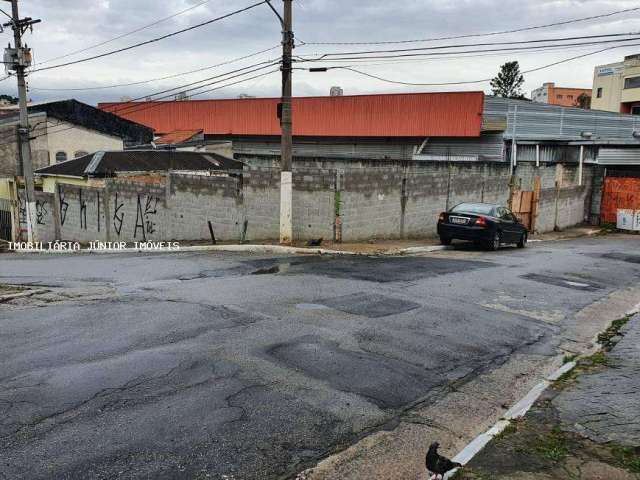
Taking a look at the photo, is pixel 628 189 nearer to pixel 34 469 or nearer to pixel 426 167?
pixel 426 167

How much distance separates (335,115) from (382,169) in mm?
22138

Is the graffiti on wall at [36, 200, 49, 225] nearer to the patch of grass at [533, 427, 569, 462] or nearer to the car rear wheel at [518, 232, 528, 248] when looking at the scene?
the car rear wheel at [518, 232, 528, 248]

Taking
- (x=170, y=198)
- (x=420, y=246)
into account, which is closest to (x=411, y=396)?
(x=420, y=246)

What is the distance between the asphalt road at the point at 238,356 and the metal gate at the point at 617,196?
790 inches

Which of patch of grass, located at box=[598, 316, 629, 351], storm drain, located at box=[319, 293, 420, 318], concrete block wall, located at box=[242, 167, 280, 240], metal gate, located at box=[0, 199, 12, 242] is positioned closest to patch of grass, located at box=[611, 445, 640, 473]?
patch of grass, located at box=[598, 316, 629, 351]

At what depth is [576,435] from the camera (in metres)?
5.00

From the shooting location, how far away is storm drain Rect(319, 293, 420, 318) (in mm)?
8865

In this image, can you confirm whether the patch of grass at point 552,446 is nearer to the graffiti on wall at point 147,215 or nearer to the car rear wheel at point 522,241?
the car rear wheel at point 522,241

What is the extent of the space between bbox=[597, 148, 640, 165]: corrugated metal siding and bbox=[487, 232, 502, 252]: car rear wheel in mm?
17312

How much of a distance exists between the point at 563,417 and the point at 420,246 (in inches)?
519

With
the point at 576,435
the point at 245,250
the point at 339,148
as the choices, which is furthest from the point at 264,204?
the point at 339,148

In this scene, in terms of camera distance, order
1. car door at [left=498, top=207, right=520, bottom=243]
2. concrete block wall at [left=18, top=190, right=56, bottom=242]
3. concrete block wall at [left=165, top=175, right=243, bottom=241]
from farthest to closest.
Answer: concrete block wall at [left=18, top=190, right=56, bottom=242]
concrete block wall at [left=165, top=175, right=243, bottom=241]
car door at [left=498, top=207, right=520, bottom=243]

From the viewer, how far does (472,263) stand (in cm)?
1506

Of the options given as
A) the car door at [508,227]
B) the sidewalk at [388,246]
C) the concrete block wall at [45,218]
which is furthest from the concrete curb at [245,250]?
the concrete block wall at [45,218]
